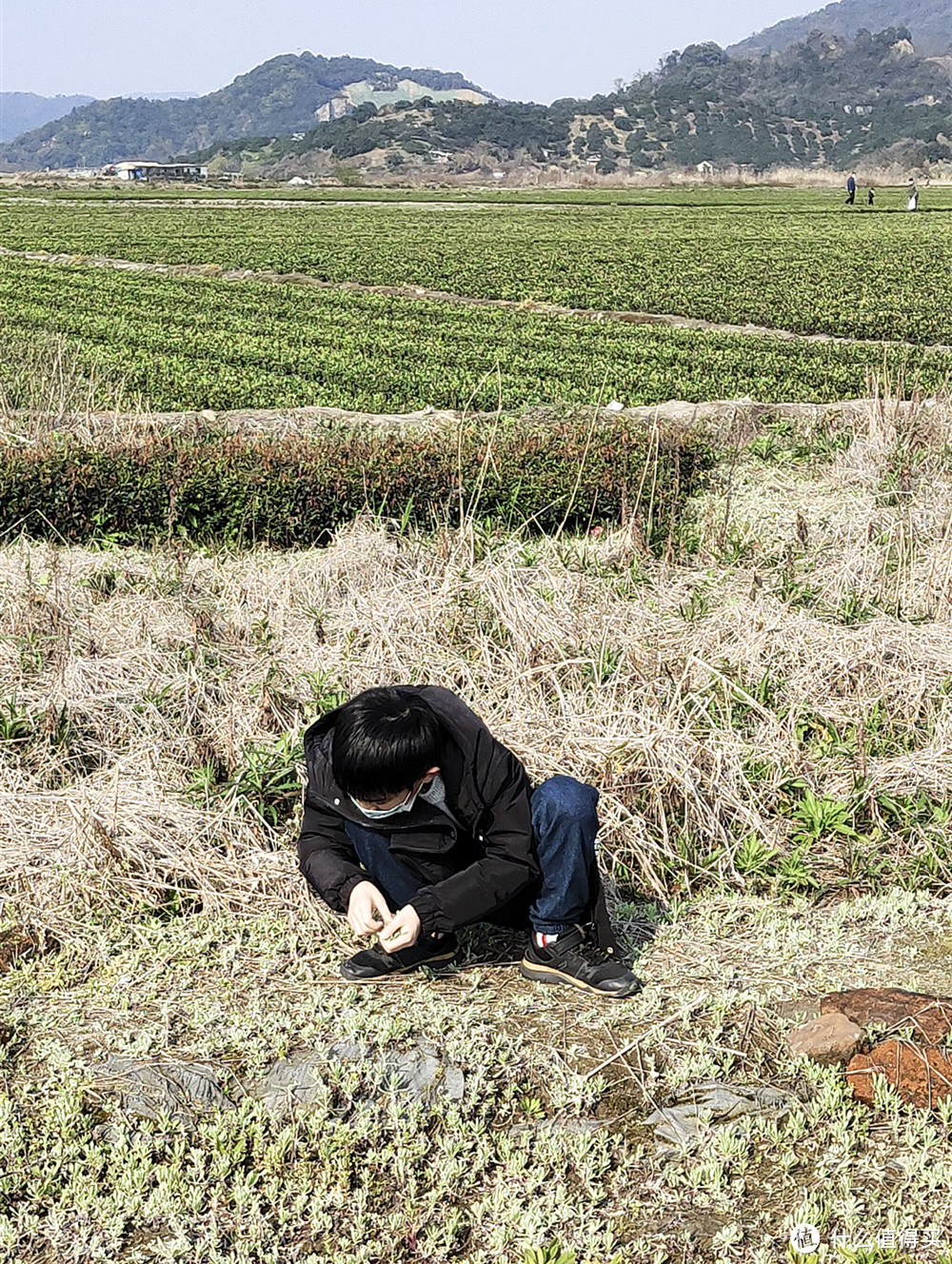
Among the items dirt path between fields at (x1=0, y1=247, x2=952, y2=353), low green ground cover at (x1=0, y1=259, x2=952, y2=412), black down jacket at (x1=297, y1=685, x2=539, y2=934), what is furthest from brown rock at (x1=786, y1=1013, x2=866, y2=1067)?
dirt path between fields at (x1=0, y1=247, x2=952, y2=353)

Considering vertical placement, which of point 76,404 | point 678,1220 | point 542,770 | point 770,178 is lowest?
point 678,1220

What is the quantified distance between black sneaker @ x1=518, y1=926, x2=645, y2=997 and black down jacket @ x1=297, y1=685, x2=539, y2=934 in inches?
10.3

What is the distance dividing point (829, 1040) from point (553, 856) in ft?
2.64

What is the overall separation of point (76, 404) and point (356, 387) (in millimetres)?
3761

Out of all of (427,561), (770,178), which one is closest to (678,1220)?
(427,561)

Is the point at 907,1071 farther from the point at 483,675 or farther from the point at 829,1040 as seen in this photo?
the point at 483,675

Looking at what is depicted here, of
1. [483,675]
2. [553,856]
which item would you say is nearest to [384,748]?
[553,856]

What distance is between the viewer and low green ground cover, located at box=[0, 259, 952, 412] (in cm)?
1292

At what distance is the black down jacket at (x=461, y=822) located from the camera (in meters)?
3.15

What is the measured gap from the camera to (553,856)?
3285 mm

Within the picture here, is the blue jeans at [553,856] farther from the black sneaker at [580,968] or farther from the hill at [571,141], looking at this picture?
the hill at [571,141]

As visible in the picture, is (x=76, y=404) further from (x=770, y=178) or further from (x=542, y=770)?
(x=770, y=178)

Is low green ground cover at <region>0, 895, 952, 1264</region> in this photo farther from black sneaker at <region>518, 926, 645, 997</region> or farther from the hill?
the hill

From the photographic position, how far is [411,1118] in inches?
115
